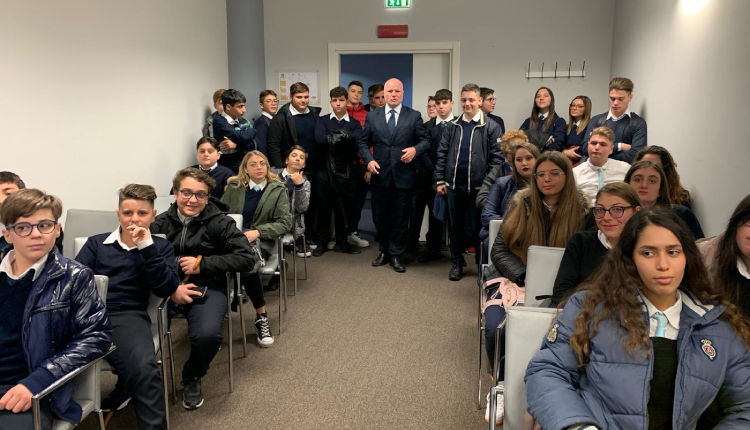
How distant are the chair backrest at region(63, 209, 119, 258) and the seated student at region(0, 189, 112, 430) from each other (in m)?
0.90

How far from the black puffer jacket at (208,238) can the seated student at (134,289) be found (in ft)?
1.16

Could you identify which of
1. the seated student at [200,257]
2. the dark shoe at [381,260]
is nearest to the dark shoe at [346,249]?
the dark shoe at [381,260]

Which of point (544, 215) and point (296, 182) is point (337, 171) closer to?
point (296, 182)

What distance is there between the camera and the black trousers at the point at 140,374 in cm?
224

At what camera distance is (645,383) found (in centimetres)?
150

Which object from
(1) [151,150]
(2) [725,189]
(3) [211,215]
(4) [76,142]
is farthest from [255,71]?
(2) [725,189]

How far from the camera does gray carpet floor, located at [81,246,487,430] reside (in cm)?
262

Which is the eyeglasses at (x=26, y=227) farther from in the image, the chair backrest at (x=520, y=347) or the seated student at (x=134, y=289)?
the chair backrest at (x=520, y=347)

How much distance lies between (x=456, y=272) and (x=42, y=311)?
3425 millimetres

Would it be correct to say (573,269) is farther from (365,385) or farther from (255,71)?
(255,71)

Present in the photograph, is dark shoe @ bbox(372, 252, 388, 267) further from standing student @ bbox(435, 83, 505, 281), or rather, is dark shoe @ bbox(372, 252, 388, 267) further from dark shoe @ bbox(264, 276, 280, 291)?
dark shoe @ bbox(264, 276, 280, 291)

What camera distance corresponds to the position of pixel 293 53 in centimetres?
683

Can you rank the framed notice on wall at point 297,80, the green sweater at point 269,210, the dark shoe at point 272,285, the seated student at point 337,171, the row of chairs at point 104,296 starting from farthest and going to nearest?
the framed notice on wall at point 297,80, the seated student at point 337,171, the dark shoe at point 272,285, the green sweater at point 269,210, the row of chairs at point 104,296

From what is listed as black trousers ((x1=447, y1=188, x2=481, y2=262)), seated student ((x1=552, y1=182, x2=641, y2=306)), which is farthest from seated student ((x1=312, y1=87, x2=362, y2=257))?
seated student ((x1=552, y1=182, x2=641, y2=306))
